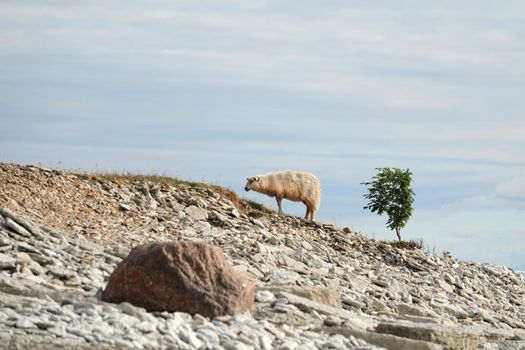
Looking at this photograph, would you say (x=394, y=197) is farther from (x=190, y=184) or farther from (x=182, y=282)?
(x=182, y=282)

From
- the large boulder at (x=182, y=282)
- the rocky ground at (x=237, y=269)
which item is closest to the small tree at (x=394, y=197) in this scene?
the rocky ground at (x=237, y=269)

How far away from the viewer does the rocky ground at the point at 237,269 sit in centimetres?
992

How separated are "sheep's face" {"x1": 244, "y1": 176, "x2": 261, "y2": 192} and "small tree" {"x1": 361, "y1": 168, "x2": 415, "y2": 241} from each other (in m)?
5.39

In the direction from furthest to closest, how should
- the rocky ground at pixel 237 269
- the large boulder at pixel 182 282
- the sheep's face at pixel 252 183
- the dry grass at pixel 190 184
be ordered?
the sheep's face at pixel 252 183
the dry grass at pixel 190 184
the large boulder at pixel 182 282
the rocky ground at pixel 237 269

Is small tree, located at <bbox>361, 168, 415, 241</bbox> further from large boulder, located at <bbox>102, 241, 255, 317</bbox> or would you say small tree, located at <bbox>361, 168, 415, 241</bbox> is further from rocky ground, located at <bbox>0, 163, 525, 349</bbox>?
large boulder, located at <bbox>102, 241, 255, 317</bbox>

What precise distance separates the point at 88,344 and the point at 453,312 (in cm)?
1332

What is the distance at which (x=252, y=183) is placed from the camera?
30.5 metres

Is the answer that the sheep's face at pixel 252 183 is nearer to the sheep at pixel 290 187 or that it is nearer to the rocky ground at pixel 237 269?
the sheep at pixel 290 187

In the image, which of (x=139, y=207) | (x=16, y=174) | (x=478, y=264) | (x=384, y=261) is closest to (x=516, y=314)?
(x=384, y=261)

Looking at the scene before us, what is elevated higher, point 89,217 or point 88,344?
point 89,217

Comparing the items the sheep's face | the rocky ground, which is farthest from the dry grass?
the sheep's face

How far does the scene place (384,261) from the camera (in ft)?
88.3

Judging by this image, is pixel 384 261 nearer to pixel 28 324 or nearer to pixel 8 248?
pixel 8 248

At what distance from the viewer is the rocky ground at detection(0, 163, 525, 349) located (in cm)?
992
